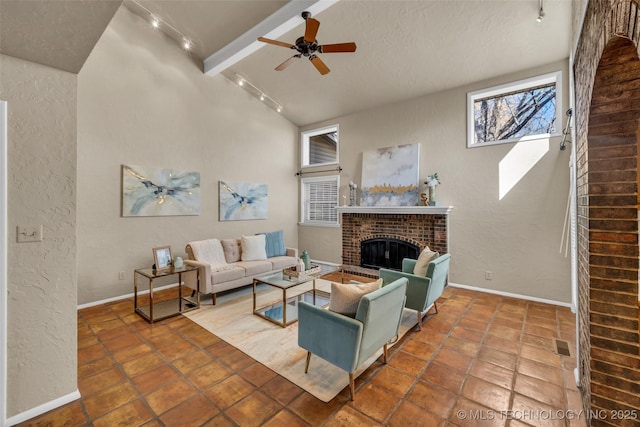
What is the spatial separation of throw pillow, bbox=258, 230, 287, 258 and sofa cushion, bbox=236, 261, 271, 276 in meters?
0.50

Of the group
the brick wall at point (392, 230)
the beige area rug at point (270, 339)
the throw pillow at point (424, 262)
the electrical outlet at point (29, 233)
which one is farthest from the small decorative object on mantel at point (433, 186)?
the electrical outlet at point (29, 233)

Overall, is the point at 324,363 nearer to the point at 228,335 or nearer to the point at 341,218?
the point at 228,335

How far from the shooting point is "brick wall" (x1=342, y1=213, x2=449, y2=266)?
4816 mm

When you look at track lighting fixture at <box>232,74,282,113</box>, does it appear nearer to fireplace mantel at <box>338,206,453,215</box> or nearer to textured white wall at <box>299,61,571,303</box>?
textured white wall at <box>299,61,571,303</box>

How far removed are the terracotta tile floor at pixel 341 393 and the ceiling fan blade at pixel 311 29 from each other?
11.0 ft

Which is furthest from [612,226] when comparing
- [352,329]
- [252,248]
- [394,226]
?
[252,248]

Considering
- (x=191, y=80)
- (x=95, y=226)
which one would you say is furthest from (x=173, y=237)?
(x=191, y=80)

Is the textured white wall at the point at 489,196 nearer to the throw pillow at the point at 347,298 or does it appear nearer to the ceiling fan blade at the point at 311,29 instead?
the ceiling fan blade at the point at 311,29

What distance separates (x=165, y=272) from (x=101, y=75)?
298 cm

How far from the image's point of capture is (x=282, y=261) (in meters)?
4.99

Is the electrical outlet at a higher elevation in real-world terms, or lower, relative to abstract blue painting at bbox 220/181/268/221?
lower

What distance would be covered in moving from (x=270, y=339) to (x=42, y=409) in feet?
5.72

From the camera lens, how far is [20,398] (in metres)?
1.82

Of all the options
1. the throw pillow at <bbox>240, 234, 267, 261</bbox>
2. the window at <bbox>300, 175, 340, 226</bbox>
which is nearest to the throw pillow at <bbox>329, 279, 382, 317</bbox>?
the throw pillow at <bbox>240, 234, 267, 261</bbox>
